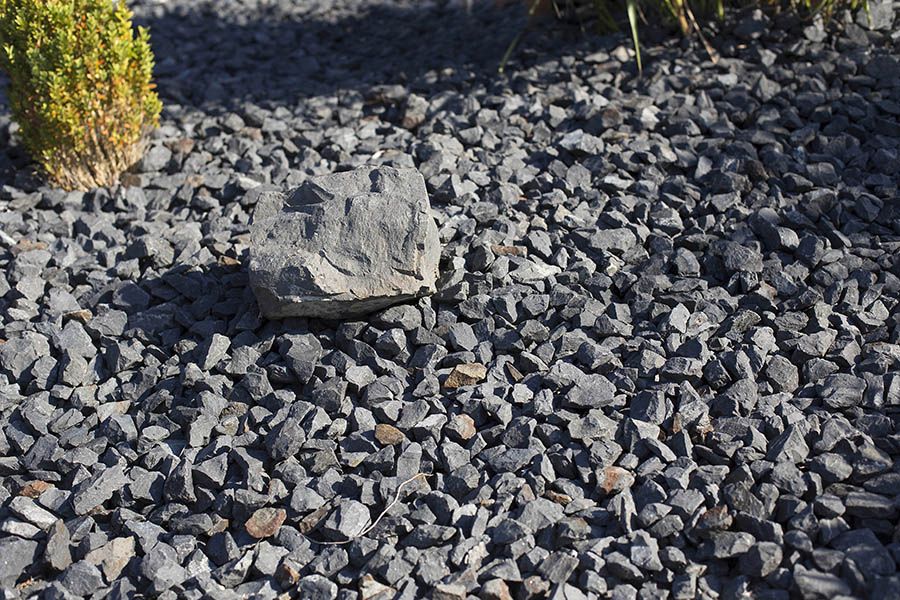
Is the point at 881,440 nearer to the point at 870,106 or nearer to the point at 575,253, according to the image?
the point at 575,253

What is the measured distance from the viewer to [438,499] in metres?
2.28

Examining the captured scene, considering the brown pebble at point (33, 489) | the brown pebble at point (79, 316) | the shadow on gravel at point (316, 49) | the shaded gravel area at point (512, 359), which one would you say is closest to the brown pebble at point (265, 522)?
the shaded gravel area at point (512, 359)

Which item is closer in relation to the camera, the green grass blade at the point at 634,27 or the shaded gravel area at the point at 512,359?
the shaded gravel area at the point at 512,359

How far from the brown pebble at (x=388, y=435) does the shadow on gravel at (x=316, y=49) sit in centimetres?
207

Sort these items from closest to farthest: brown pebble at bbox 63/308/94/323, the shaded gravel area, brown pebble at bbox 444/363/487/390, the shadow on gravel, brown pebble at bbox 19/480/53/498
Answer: the shaded gravel area < brown pebble at bbox 19/480/53/498 < brown pebble at bbox 444/363/487/390 < brown pebble at bbox 63/308/94/323 < the shadow on gravel

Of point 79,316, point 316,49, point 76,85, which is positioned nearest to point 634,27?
point 316,49

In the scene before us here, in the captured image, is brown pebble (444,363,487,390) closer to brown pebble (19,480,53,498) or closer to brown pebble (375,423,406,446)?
brown pebble (375,423,406,446)

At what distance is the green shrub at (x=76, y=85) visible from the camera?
3.42 metres

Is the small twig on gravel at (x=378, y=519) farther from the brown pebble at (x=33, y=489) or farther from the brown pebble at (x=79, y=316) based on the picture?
the brown pebble at (x=79, y=316)

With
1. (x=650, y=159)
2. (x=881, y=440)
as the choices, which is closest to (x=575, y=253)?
(x=650, y=159)

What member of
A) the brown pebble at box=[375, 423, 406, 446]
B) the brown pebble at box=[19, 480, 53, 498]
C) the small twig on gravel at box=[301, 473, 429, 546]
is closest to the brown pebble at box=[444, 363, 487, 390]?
the brown pebble at box=[375, 423, 406, 446]

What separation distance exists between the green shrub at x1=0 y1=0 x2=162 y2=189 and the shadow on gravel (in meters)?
0.64

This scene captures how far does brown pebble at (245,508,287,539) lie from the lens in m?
2.27

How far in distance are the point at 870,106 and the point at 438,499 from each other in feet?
7.66
